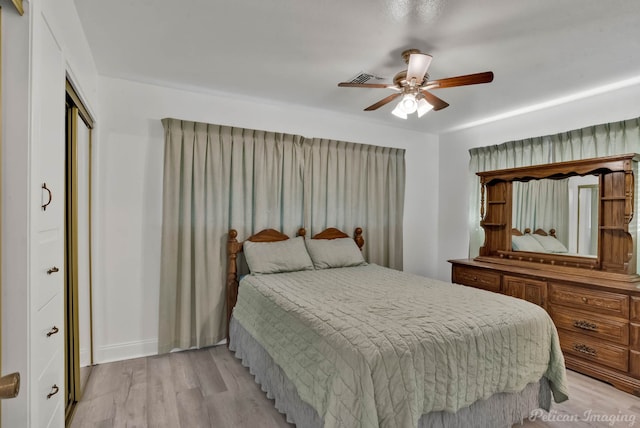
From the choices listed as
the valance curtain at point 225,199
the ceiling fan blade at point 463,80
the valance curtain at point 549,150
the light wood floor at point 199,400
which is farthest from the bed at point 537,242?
the ceiling fan blade at point 463,80

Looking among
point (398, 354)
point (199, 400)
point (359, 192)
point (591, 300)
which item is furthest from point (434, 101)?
point (199, 400)

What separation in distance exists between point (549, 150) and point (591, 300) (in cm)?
161

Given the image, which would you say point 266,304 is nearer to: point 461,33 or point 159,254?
point 159,254

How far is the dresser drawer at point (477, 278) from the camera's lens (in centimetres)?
335

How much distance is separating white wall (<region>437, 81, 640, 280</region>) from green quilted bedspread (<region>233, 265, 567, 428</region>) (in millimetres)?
2185

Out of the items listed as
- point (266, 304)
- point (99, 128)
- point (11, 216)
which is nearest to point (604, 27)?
point (266, 304)

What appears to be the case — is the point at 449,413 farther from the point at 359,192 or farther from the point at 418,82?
the point at 359,192

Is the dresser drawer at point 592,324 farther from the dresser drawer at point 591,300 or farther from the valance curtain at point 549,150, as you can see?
the valance curtain at point 549,150

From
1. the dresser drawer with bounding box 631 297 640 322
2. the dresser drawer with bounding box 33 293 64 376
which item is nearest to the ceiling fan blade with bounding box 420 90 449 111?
the dresser drawer with bounding box 631 297 640 322

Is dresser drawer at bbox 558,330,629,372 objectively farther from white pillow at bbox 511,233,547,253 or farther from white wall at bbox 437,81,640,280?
white wall at bbox 437,81,640,280

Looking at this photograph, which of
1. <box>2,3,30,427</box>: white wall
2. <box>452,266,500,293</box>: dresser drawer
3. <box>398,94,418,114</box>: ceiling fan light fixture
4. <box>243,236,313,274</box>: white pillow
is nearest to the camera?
<box>2,3,30,427</box>: white wall

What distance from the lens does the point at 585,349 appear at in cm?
270

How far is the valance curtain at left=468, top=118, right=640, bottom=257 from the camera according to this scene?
2.90 meters

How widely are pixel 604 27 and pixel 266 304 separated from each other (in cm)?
286
